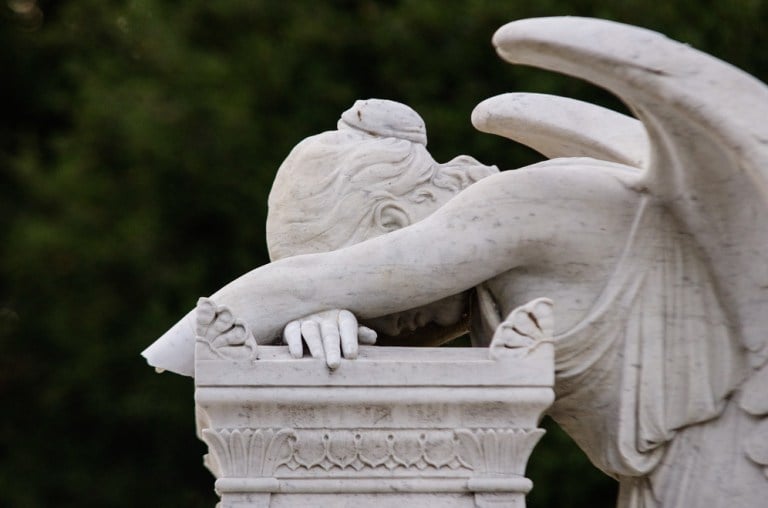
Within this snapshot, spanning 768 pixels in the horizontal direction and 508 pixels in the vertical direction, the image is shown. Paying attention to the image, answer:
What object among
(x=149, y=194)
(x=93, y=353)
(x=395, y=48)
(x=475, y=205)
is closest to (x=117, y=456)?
(x=93, y=353)

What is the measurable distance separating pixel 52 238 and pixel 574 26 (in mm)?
8365

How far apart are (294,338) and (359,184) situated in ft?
1.99

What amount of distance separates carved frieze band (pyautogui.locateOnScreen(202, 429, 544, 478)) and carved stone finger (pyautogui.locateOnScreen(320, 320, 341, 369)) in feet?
0.60

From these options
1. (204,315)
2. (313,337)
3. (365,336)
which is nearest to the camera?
(204,315)

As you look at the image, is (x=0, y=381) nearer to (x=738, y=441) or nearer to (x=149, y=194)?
(x=149, y=194)

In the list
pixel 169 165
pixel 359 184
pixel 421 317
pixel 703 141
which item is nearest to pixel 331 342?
pixel 421 317

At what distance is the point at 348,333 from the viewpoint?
550 centimetres

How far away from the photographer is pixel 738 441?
5.64m

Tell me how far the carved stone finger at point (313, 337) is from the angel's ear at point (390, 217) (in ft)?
1.52

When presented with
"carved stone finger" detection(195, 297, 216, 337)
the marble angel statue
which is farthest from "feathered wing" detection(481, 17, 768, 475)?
"carved stone finger" detection(195, 297, 216, 337)

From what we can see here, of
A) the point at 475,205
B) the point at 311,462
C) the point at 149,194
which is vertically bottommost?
the point at 311,462

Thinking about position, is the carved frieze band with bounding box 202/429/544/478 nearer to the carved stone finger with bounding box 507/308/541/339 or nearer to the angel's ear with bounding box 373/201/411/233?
the carved stone finger with bounding box 507/308/541/339

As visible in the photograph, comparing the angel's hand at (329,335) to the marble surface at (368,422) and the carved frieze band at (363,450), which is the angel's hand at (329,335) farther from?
the carved frieze band at (363,450)

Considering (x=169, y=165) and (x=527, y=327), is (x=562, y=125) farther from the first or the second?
(x=169, y=165)
